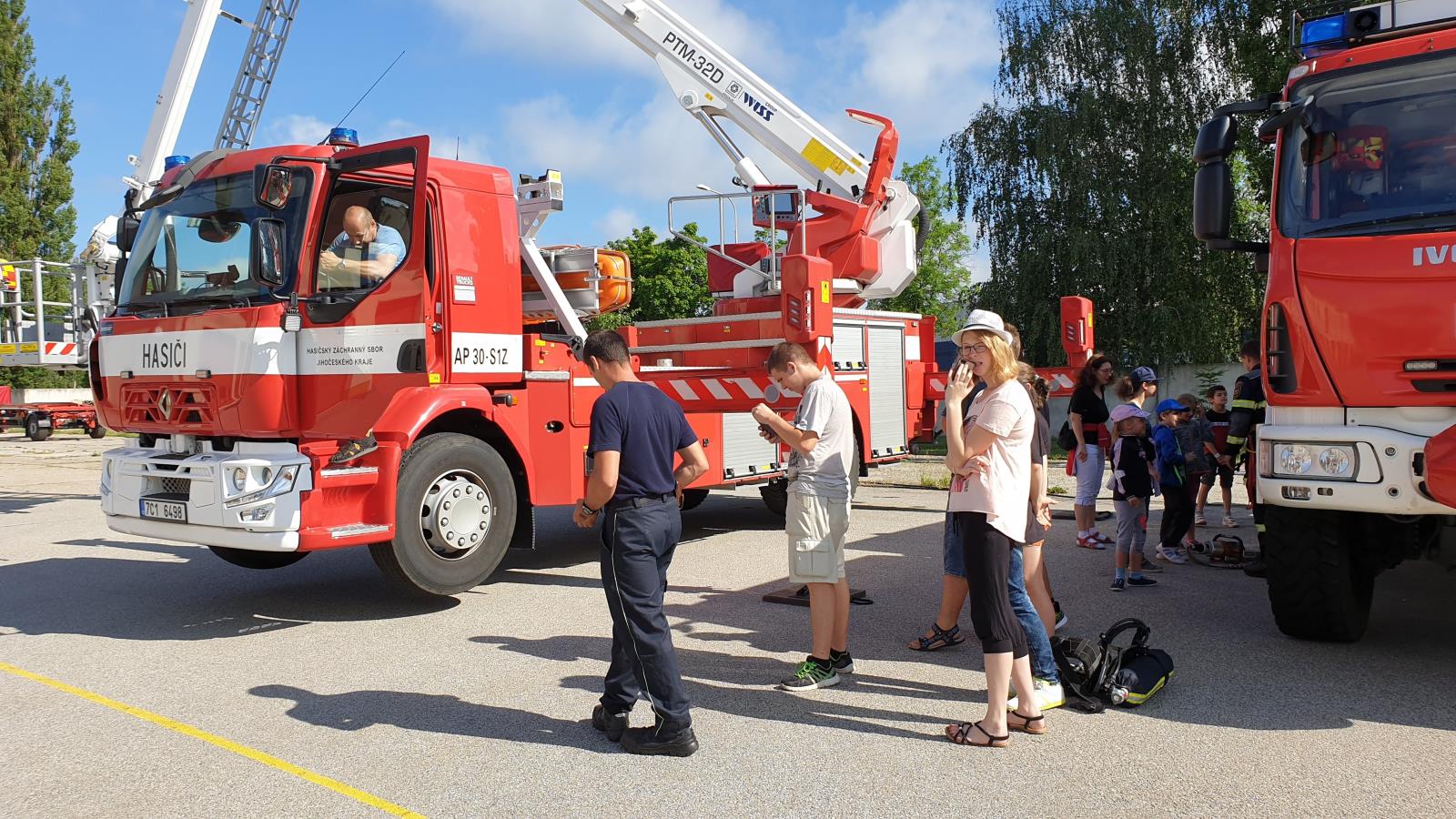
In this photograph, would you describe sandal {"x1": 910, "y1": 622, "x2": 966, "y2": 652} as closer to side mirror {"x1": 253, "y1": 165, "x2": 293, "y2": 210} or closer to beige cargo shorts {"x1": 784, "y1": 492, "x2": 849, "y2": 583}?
beige cargo shorts {"x1": 784, "y1": 492, "x2": 849, "y2": 583}

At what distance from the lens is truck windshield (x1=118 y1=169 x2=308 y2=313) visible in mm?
6844

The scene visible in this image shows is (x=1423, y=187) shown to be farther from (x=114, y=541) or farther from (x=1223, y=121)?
(x=114, y=541)

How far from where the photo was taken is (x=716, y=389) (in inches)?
316

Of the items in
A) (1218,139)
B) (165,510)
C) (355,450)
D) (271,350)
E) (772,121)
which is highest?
(772,121)

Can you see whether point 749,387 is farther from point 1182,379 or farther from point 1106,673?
point 1182,379

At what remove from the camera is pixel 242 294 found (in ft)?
22.4

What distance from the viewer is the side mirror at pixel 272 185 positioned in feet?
21.3

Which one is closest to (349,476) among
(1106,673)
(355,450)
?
(355,450)

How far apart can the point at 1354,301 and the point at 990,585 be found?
251 cm

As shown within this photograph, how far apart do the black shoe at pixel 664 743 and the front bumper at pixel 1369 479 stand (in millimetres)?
3207

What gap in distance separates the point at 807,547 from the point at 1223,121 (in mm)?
3208

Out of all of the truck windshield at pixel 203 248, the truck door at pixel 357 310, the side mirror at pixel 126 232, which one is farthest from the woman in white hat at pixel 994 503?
the side mirror at pixel 126 232

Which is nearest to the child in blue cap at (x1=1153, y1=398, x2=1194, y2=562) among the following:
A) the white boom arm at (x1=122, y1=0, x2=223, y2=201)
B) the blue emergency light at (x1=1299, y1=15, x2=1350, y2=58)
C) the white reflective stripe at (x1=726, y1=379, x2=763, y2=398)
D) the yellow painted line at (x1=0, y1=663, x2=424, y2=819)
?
the blue emergency light at (x1=1299, y1=15, x2=1350, y2=58)

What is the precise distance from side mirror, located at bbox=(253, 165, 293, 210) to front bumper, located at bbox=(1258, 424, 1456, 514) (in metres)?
5.86
